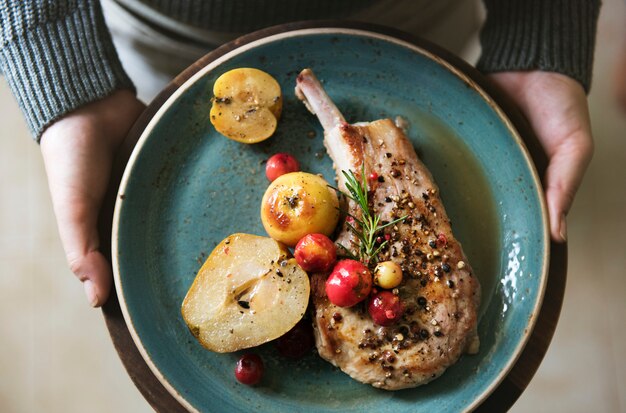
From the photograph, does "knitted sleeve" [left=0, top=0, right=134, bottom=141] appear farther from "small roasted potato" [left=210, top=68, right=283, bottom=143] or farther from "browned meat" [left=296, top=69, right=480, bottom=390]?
"browned meat" [left=296, top=69, right=480, bottom=390]

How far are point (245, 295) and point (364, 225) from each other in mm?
347

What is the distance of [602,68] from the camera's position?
2832mm

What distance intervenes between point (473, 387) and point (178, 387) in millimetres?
732

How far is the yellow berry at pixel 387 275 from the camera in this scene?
1.46 m

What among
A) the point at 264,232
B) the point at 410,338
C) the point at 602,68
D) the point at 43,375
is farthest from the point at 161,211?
the point at 602,68

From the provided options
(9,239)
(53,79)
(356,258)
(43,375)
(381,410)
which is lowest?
(43,375)

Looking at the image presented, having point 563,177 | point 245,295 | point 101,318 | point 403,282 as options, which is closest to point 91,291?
point 245,295

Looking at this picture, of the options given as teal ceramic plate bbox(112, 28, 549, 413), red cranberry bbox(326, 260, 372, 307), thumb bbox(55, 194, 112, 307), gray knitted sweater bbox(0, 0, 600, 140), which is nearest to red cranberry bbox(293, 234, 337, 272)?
red cranberry bbox(326, 260, 372, 307)

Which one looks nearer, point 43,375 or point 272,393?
point 272,393

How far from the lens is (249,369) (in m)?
1.50

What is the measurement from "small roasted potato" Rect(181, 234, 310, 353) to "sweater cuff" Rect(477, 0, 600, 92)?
33.6 inches

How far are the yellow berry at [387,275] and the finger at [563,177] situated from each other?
0.45 m

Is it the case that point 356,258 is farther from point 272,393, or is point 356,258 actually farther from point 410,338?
point 272,393

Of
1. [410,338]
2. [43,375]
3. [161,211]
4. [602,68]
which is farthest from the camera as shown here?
[602,68]
